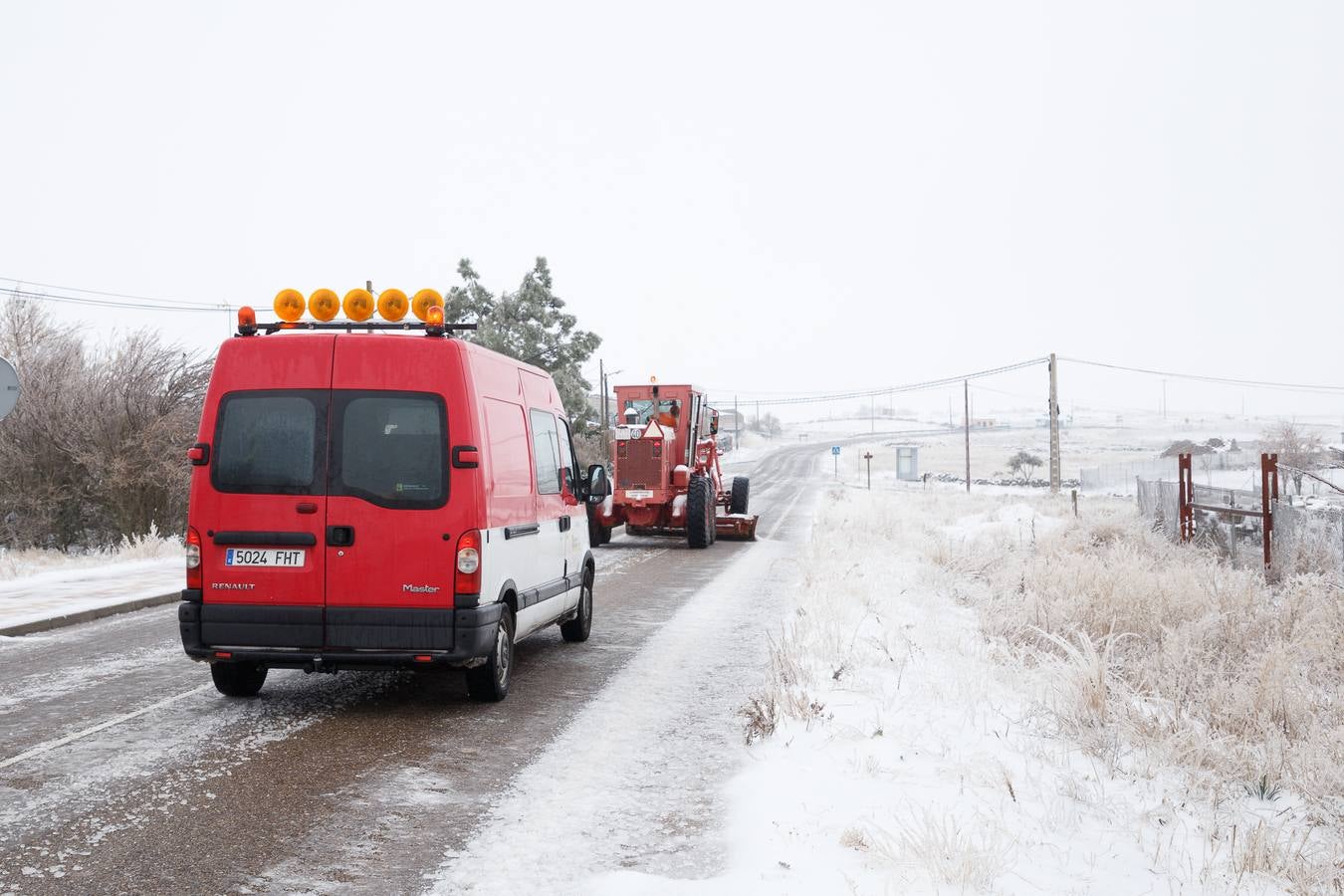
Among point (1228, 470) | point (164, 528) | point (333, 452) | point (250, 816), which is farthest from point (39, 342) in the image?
point (1228, 470)

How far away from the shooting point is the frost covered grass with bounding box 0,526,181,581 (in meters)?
15.6

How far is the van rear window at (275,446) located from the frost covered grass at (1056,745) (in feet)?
10.4

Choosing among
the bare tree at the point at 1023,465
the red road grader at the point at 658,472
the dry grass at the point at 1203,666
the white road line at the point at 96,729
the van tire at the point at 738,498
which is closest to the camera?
the dry grass at the point at 1203,666

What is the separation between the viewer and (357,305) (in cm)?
696

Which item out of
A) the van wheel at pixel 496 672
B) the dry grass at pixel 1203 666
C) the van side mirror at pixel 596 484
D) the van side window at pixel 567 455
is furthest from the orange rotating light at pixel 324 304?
the dry grass at pixel 1203 666

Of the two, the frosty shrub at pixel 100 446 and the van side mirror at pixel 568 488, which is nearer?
the van side mirror at pixel 568 488

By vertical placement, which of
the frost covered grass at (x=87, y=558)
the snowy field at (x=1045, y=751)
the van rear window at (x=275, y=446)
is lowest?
the snowy field at (x=1045, y=751)

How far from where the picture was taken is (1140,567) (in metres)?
12.0

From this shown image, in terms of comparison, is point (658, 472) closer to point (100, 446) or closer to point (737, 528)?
point (737, 528)

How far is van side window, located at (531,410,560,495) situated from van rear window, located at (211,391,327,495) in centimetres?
189

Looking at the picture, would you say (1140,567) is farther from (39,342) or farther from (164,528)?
(39,342)

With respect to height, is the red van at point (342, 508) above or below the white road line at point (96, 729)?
above

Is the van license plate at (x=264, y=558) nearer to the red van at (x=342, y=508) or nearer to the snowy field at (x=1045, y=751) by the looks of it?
the red van at (x=342, y=508)

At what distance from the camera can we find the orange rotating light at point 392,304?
6969 millimetres
